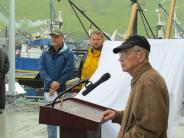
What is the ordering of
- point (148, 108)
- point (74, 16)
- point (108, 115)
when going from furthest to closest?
point (74, 16), point (108, 115), point (148, 108)

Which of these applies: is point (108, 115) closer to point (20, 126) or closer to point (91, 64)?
point (91, 64)

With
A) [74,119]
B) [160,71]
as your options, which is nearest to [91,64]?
[160,71]

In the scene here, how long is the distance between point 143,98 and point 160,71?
2.50 metres

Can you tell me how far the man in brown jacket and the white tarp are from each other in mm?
1888

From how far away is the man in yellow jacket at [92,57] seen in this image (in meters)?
6.20

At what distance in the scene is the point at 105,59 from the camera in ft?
20.0

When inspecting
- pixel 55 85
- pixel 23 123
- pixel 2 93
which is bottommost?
pixel 23 123

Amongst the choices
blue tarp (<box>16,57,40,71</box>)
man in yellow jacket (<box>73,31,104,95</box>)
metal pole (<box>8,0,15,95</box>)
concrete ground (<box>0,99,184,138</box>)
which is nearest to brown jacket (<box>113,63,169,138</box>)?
man in yellow jacket (<box>73,31,104,95</box>)

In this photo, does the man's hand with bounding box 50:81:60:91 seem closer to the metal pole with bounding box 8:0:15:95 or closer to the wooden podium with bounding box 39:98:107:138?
the wooden podium with bounding box 39:98:107:138

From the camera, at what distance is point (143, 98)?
3178 millimetres

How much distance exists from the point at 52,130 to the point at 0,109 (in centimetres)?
420

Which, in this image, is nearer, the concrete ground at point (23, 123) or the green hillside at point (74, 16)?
the concrete ground at point (23, 123)

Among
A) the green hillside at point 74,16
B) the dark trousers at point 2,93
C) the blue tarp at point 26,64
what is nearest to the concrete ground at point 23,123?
the dark trousers at point 2,93

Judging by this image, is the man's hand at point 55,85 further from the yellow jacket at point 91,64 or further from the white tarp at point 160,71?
the white tarp at point 160,71
